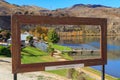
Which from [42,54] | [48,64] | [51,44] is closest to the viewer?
[48,64]

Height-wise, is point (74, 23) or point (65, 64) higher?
point (74, 23)

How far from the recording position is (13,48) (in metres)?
11.0

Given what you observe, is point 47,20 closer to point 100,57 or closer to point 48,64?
point 48,64

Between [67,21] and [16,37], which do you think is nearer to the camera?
[16,37]

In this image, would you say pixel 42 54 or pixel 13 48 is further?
pixel 42 54

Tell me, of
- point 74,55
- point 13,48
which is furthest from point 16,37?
point 74,55

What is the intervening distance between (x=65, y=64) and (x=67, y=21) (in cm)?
160

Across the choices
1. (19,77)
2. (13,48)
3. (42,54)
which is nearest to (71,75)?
(19,77)

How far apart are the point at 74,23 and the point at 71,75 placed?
6580 mm

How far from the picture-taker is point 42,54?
13.2 m

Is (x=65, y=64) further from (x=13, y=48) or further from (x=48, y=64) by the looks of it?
(x=13, y=48)

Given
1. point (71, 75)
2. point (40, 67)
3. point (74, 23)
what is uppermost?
point (74, 23)

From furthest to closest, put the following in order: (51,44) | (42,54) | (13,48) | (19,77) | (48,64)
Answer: (19,77) < (51,44) < (42,54) < (48,64) < (13,48)

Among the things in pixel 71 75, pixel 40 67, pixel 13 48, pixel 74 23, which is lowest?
pixel 71 75
